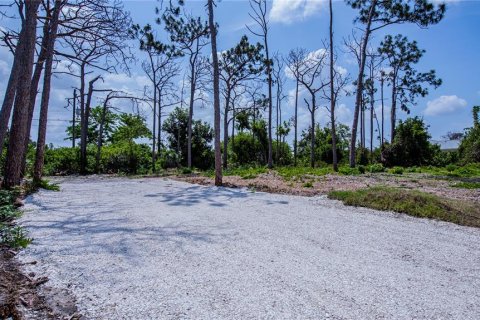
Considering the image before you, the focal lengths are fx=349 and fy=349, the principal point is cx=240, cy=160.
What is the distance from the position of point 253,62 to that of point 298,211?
20787 millimetres

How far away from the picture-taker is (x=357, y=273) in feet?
11.7

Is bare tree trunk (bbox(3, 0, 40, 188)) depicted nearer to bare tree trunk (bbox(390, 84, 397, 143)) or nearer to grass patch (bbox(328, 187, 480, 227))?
grass patch (bbox(328, 187, 480, 227))

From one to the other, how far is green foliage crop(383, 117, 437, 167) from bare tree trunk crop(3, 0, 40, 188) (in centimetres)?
2483

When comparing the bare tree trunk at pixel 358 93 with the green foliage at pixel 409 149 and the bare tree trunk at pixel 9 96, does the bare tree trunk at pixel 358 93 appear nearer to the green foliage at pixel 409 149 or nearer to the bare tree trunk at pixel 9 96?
the green foliage at pixel 409 149

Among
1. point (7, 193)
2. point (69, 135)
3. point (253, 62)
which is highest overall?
point (253, 62)

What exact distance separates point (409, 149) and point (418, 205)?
21.7 m

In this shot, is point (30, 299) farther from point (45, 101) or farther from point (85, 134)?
point (85, 134)

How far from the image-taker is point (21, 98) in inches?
331

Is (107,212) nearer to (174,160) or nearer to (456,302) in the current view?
(456,302)

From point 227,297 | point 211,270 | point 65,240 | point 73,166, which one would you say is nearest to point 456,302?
point 227,297

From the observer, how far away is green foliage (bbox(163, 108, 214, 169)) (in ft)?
102

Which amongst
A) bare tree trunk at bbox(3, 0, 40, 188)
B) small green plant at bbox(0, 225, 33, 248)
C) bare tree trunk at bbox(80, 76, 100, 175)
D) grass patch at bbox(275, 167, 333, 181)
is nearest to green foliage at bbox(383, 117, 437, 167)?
grass patch at bbox(275, 167, 333, 181)

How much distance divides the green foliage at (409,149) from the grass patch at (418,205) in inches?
805

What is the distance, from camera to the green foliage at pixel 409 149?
26.4 meters
